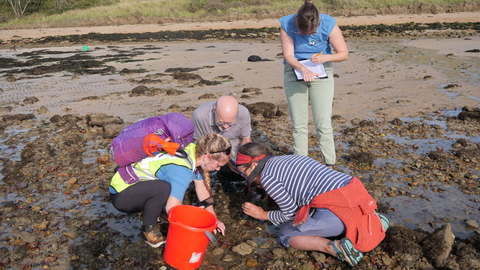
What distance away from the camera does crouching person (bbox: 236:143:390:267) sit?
2.87m

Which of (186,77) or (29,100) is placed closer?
(29,100)

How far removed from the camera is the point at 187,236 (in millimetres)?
2818

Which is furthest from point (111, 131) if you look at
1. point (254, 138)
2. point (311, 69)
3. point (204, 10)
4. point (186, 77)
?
point (204, 10)

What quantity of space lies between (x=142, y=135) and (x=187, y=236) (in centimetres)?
91

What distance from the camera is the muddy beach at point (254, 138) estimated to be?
10.5 ft

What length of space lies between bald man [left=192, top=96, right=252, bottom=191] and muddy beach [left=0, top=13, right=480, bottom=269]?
0.23 meters

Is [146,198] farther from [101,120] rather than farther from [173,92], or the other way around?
[173,92]

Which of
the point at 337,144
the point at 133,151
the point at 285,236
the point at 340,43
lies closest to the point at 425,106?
the point at 337,144

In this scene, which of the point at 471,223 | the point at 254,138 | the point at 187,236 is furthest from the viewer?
the point at 254,138

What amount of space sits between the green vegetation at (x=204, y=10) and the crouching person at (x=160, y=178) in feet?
102

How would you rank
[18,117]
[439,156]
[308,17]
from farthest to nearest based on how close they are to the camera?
[18,117] < [439,156] < [308,17]

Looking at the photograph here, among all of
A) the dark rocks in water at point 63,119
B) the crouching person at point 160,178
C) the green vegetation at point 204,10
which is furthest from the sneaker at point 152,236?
the green vegetation at point 204,10

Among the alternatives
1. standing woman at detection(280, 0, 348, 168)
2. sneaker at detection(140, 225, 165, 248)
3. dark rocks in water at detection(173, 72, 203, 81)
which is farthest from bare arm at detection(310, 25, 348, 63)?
dark rocks in water at detection(173, 72, 203, 81)

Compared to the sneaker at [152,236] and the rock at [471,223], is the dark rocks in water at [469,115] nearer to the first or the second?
the rock at [471,223]
